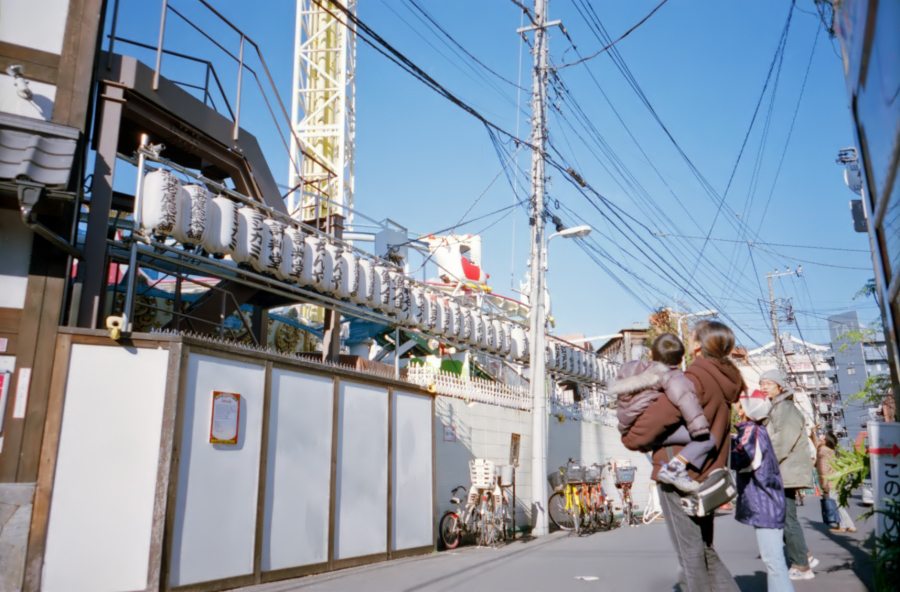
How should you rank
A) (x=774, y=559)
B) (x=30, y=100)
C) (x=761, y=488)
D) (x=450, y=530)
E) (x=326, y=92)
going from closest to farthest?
(x=774, y=559), (x=761, y=488), (x=30, y=100), (x=450, y=530), (x=326, y=92)

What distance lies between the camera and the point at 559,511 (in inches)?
563

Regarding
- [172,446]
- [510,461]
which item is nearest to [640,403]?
[172,446]

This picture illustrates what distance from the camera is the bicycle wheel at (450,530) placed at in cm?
1103

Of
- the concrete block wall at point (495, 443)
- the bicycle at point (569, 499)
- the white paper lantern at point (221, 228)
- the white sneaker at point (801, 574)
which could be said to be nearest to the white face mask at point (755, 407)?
the white sneaker at point (801, 574)

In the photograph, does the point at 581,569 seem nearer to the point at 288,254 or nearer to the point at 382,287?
the point at 288,254

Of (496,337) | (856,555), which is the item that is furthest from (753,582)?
(496,337)

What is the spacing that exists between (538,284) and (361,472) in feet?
22.4

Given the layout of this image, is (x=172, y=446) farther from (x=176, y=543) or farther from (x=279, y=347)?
(x=279, y=347)

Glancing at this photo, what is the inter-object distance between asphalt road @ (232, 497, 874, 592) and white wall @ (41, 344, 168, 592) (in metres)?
1.40

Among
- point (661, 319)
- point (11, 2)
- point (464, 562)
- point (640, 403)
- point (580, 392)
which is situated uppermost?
point (661, 319)

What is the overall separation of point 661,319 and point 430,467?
27.0 metres

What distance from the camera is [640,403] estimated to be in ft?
13.1

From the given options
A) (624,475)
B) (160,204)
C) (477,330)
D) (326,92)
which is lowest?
(624,475)

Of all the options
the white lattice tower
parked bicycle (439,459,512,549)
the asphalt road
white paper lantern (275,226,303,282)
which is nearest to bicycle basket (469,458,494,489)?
parked bicycle (439,459,512,549)
